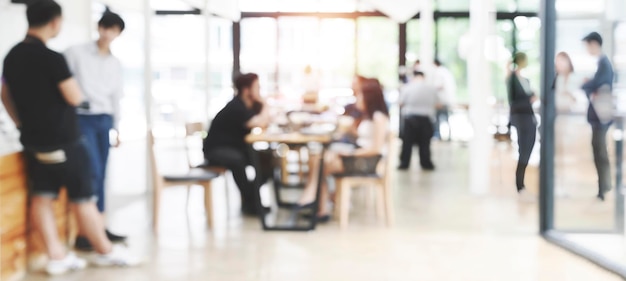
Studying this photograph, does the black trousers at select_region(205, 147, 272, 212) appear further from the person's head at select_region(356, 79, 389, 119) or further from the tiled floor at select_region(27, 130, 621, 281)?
the person's head at select_region(356, 79, 389, 119)

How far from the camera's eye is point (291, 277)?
4668 mm

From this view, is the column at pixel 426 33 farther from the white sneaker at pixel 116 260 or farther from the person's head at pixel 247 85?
the white sneaker at pixel 116 260

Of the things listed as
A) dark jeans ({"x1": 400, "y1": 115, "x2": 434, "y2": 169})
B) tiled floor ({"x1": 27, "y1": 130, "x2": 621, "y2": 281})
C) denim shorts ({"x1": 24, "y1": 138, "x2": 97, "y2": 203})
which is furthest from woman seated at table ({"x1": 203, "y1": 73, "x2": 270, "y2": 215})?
dark jeans ({"x1": 400, "y1": 115, "x2": 434, "y2": 169})

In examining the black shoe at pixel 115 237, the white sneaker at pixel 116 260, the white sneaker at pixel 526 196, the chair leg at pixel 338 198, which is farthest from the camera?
the white sneaker at pixel 526 196

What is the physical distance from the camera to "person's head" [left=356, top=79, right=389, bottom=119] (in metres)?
6.37

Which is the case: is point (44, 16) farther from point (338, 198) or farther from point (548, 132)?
point (548, 132)

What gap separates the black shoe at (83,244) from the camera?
5.32 metres

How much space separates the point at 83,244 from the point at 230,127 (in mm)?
1976

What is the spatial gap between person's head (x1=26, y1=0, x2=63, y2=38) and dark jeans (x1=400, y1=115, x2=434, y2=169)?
6976mm

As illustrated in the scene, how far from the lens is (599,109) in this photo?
6898mm

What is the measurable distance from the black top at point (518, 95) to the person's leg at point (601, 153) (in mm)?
658

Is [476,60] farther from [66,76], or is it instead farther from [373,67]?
[373,67]

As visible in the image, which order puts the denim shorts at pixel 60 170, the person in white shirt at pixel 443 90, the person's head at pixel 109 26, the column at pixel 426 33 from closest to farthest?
the denim shorts at pixel 60 170
the person's head at pixel 109 26
the column at pixel 426 33
the person in white shirt at pixel 443 90

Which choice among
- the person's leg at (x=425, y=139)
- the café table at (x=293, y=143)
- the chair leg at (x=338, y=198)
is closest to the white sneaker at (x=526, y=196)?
the chair leg at (x=338, y=198)
